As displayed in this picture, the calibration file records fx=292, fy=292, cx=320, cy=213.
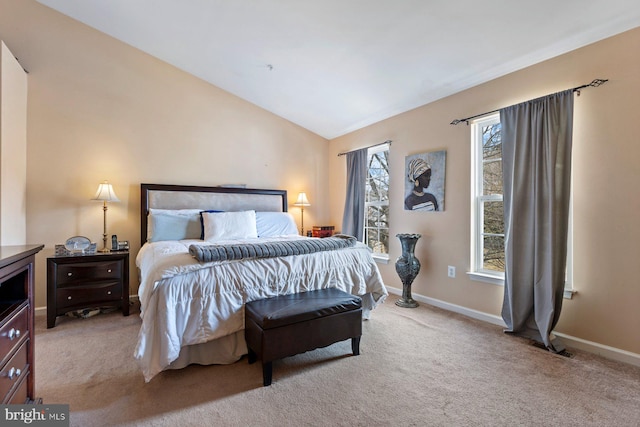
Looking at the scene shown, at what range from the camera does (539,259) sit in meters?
2.39

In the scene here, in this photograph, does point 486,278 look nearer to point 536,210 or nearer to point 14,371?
point 536,210

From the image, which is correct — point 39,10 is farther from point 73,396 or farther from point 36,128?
point 73,396

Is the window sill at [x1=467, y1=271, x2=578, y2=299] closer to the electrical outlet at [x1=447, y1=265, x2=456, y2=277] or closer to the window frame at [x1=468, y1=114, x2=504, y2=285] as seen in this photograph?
the window frame at [x1=468, y1=114, x2=504, y2=285]

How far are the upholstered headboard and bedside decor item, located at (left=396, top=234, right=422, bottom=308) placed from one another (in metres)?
2.05

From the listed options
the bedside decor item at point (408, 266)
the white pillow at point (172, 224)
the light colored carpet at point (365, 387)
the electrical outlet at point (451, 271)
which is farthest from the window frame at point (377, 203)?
the white pillow at point (172, 224)

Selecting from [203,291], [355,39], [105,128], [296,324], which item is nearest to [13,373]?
[203,291]

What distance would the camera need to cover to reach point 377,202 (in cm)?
422

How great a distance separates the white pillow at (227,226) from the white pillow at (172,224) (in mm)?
142

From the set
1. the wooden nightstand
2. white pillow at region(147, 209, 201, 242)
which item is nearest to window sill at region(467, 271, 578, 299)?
white pillow at region(147, 209, 201, 242)

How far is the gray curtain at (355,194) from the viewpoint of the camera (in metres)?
4.29

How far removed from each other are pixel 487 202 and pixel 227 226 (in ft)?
9.36

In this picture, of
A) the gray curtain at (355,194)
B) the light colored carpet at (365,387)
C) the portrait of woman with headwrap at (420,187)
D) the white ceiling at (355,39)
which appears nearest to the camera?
the light colored carpet at (365,387)

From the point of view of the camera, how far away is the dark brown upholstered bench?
1.81m

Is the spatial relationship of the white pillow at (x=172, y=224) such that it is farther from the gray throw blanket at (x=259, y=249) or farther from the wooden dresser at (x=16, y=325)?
the wooden dresser at (x=16, y=325)
